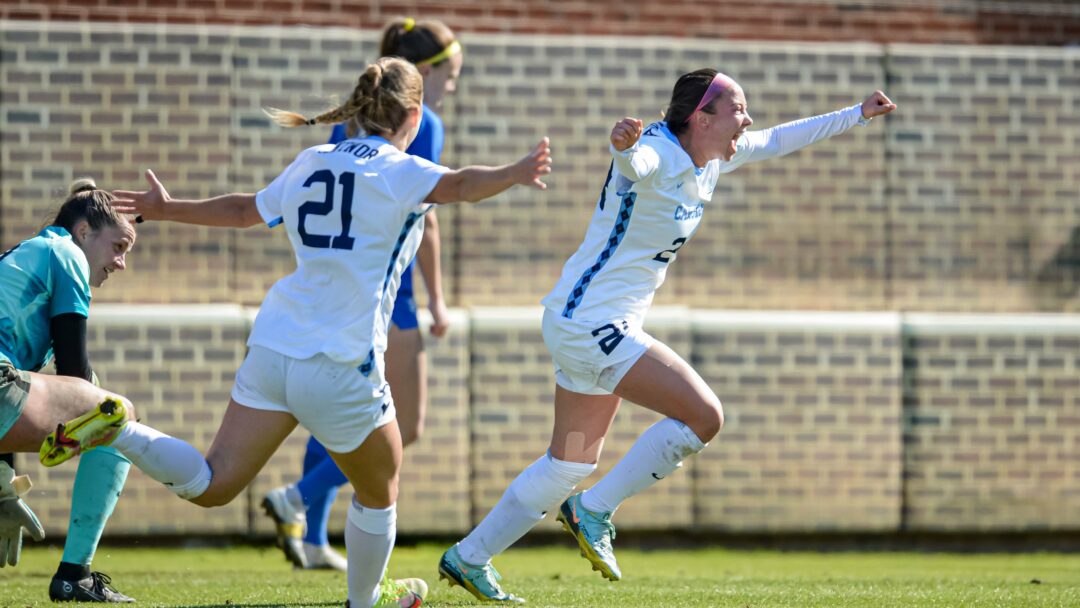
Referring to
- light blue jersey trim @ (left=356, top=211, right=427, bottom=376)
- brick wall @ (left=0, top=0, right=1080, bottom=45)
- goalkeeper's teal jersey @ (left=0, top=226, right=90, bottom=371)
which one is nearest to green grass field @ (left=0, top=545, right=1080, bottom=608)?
goalkeeper's teal jersey @ (left=0, top=226, right=90, bottom=371)

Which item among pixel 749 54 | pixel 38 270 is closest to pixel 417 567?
pixel 38 270

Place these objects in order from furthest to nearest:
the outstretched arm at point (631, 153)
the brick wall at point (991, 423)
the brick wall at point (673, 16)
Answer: the brick wall at point (673, 16) → the brick wall at point (991, 423) → the outstretched arm at point (631, 153)

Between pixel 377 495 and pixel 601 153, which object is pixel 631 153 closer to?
pixel 377 495

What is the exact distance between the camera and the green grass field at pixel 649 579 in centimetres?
550

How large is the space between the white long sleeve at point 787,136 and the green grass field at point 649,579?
5.63 ft

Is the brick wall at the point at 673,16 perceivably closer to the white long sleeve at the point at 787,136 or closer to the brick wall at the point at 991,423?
the brick wall at the point at 991,423

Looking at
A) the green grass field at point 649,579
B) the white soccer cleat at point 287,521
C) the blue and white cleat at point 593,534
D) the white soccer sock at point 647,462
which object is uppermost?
the white soccer sock at point 647,462

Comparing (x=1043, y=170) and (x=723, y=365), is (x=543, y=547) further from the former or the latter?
(x=1043, y=170)

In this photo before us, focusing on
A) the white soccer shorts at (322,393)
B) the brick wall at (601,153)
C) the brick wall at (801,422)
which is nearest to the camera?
the white soccer shorts at (322,393)

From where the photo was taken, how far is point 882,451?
8.34 meters

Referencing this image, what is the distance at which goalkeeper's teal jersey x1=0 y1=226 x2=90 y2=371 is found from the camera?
467cm

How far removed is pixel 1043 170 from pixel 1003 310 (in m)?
0.91

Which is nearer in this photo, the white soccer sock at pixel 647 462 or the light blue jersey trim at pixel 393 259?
the light blue jersey trim at pixel 393 259

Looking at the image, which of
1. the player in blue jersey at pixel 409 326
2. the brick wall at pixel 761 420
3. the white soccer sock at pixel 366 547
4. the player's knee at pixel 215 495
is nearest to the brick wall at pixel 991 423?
the brick wall at pixel 761 420
